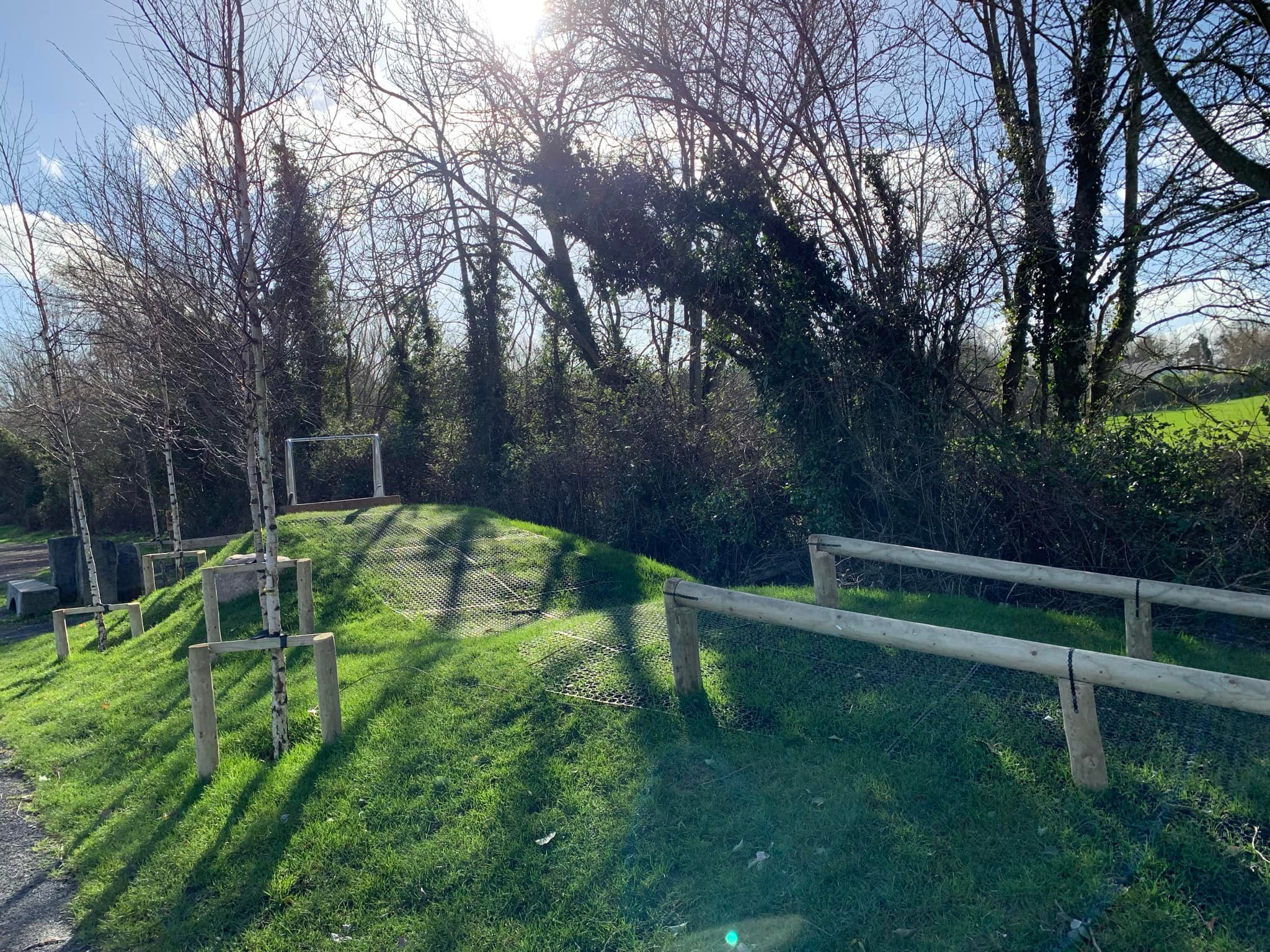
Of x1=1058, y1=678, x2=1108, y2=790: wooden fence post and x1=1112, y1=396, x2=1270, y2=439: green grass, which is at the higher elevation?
x1=1112, y1=396, x2=1270, y2=439: green grass

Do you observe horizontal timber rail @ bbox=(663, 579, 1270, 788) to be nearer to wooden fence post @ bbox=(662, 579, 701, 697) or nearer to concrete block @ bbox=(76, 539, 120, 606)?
wooden fence post @ bbox=(662, 579, 701, 697)

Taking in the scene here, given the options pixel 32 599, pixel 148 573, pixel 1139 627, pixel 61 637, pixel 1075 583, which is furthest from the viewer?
pixel 32 599

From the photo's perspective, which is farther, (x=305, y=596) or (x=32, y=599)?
(x=32, y=599)

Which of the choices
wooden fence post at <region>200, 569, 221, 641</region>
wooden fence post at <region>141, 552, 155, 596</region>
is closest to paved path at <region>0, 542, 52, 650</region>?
wooden fence post at <region>200, 569, 221, 641</region>

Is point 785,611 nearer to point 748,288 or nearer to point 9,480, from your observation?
point 748,288

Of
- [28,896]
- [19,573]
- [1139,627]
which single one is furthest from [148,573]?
[19,573]

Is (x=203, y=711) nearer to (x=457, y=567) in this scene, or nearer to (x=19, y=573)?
(x=457, y=567)

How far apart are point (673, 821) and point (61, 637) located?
1099 cm

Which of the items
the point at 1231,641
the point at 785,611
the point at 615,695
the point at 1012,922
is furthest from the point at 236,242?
the point at 1231,641

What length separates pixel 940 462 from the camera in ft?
25.8

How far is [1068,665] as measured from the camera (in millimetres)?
3418

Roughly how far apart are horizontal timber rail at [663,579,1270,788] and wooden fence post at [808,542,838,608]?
1.73 metres

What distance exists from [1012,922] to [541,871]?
6.22 feet

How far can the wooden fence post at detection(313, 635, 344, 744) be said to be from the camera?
525cm
